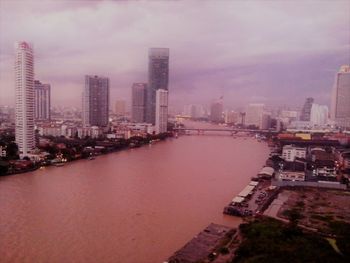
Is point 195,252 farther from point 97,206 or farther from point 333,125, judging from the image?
point 333,125

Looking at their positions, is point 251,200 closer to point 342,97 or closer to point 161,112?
point 161,112

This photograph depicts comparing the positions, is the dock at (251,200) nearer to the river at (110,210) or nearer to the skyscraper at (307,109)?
the river at (110,210)

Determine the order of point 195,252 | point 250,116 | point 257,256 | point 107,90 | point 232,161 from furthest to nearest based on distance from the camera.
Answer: point 250,116
point 107,90
point 232,161
point 195,252
point 257,256

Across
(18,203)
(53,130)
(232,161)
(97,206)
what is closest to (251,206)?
(97,206)

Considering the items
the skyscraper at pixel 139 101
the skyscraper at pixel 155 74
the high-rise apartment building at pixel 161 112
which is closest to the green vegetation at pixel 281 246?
the high-rise apartment building at pixel 161 112

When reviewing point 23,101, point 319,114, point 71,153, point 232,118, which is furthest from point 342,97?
point 23,101

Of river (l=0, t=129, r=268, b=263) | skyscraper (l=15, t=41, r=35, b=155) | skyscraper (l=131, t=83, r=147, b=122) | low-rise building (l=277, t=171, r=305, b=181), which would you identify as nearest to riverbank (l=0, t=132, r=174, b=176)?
river (l=0, t=129, r=268, b=263)
